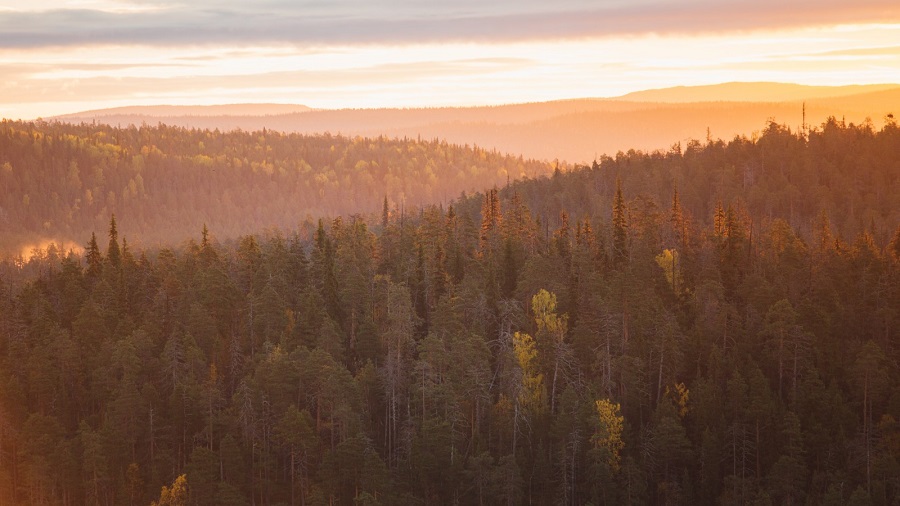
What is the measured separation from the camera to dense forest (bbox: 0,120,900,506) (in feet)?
303

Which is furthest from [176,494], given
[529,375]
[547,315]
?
[547,315]

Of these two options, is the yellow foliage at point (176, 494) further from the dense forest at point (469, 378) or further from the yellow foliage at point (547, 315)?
the yellow foliage at point (547, 315)

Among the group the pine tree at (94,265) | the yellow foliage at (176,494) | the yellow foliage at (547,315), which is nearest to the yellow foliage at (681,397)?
the yellow foliage at (547,315)

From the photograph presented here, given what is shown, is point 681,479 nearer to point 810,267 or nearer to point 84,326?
point 810,267

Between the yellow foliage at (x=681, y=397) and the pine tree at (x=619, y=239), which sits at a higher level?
the pine tree at (x=619, y=239)

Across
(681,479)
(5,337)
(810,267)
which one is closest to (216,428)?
(5,337)

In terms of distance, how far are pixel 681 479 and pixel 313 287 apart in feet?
159

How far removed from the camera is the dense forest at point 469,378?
303 ft

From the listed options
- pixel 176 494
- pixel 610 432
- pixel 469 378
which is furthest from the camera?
pixel 469 378

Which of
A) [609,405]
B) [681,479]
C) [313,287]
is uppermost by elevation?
Answer: [313,287]

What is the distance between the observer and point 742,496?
88.6 metres

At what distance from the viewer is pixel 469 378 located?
10000 centimetres

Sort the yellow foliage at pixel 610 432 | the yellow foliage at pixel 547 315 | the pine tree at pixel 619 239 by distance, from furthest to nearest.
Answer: the pine tree at pixel 619 239, the yellow foliage at pixel 547 315, the yellow foliage at pixel 610 432

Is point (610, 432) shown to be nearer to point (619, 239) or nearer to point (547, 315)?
point (547, 315)
